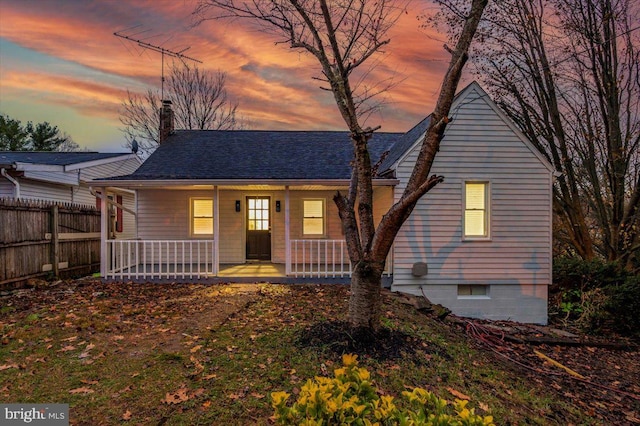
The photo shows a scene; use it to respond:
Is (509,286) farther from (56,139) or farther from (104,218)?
(56,139)

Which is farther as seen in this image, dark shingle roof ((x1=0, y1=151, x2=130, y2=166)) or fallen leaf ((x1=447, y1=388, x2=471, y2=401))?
dark shingle roof ((x1=0, y1=151, x2=130, y2=166))

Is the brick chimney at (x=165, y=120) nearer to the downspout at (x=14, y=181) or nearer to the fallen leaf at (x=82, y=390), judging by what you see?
the downspout at (x=14, y=181)

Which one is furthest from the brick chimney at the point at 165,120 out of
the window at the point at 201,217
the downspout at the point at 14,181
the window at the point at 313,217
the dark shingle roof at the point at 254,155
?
the window at the point at 313,217

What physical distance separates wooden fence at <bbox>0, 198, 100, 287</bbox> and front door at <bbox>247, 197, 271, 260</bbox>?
15.9 ft

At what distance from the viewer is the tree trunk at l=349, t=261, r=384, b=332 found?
4613 mm

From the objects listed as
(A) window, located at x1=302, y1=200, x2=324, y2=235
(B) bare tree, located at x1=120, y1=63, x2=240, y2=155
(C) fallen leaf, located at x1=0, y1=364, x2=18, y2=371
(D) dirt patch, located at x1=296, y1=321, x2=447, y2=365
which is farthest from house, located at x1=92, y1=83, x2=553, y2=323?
(B) bare tree, located at x1=120, y1=63, x2=240, y2=155

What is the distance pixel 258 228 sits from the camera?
37.1 ft

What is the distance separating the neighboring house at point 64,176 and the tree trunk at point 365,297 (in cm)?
749

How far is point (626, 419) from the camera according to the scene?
14.6 feet

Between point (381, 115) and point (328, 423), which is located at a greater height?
point (381, 115)

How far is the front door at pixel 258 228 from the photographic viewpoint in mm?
11273

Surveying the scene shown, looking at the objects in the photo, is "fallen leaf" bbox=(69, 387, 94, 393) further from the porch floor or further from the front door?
the front door

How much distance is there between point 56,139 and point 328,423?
38.5 metres

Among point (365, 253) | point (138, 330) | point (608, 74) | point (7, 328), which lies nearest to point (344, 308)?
point (365, 253)
